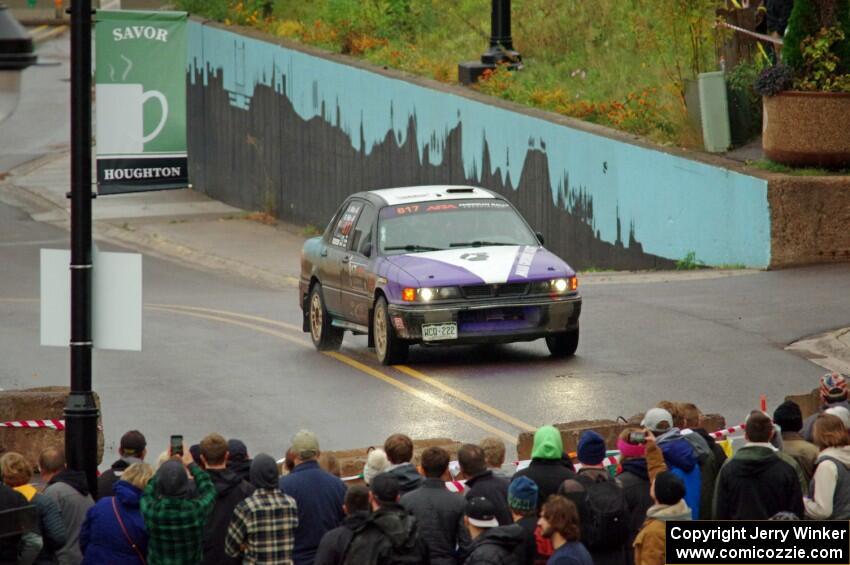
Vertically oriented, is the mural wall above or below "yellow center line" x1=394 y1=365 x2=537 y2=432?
above

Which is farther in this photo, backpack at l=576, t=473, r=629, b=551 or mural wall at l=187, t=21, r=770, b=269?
mural wall at l=187, t=21, r=770, b=269

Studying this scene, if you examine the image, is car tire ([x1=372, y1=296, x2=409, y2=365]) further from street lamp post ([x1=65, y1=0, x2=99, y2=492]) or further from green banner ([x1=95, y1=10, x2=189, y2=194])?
street lamp post ([x1=65, y1=0, x2=99, y2=492])

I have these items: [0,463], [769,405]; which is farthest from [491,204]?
[0,463]

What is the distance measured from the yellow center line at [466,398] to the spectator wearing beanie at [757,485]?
5.36 metres

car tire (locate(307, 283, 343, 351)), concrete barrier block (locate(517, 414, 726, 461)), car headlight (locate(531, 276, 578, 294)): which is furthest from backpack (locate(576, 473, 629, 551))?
car tire (locate(307, 283, 343, 351))

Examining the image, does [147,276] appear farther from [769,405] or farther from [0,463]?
[0,463]

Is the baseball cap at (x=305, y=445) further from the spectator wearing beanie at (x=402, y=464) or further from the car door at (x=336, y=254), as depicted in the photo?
the car door at (x=336, y=254)

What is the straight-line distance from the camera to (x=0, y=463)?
9.72m

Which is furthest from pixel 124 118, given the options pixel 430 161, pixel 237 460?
pixel 430 161

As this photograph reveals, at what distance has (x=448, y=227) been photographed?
753 inches

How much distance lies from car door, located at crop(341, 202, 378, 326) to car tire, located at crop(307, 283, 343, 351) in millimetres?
623

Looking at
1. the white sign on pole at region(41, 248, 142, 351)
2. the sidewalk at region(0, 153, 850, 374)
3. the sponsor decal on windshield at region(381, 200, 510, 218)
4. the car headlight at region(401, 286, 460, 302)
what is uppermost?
the white sign on pole at region(41, 248, 142, 351)

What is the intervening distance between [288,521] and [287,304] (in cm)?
1641

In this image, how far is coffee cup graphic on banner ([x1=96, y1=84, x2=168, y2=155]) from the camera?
36.2ft
